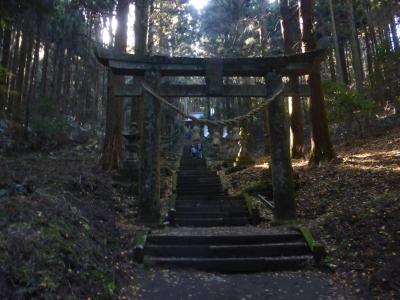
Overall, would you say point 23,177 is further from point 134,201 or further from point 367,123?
point 367,123

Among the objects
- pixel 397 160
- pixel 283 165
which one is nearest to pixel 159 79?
pixel 283 165

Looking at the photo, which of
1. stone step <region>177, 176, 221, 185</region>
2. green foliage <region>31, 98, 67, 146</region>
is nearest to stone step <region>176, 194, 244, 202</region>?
stone step <region>177, 176, 221, 185</region>

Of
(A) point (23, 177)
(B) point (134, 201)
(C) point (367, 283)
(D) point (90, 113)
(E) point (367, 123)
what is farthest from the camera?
(D) point (90, 113)

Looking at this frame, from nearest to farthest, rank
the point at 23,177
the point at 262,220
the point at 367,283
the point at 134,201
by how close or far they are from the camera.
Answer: the point at 367,283, the point at 23,177, the point at 262,220, the point at 134,201

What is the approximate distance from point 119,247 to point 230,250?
2.00 metres

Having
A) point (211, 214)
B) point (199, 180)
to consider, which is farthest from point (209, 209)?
point (199, 180)

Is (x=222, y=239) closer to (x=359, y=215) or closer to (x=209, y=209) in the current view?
(x=359, y=215)

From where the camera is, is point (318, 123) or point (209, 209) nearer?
point (209, 209)

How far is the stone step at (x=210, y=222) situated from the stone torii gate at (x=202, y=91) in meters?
1.27

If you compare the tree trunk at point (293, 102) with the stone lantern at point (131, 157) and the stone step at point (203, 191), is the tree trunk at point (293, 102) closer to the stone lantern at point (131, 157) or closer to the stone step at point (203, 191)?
the stone step at point (203, 191)

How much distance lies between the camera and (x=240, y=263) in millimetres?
6598

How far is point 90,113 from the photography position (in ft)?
94.4

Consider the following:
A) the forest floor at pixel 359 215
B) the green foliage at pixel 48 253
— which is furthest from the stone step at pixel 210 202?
the green foliage at pixel 48 253

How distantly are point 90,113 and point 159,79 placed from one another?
21339mm
